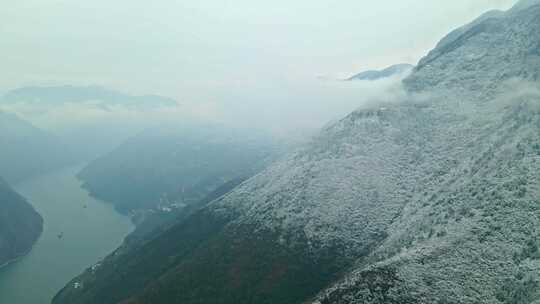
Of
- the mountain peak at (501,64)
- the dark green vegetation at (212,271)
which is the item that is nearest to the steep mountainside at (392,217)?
the dark green vegetation at (212,271)

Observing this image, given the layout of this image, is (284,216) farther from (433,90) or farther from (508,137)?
(433,90)

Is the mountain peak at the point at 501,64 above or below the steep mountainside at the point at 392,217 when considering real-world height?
above

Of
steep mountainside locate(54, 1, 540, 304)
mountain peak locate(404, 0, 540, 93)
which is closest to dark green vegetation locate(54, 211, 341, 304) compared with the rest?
steep mountainside locate(54, 1, 540, 304)

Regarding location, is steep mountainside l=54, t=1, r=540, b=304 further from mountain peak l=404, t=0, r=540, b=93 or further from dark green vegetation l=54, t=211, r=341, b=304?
mountain peak l=404, t=0, r=540, b=93

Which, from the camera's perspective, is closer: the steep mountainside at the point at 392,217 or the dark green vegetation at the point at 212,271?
the steep mountainside at the point at 392,217

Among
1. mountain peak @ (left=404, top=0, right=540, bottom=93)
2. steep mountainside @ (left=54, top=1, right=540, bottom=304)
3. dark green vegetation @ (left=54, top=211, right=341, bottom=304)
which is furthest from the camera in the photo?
mountain peak @ (left=404, top=0, right=540, bottom=93)

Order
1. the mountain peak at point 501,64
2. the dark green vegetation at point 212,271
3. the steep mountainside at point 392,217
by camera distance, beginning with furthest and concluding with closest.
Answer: the mountain peak at point 501,64
the dark green vegetation at point 212,271
the steep mountainside at point 392,217

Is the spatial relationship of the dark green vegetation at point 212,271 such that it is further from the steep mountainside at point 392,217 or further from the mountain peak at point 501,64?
the mountain peak at point 501,64

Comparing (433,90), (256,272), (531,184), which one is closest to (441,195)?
(531,184)

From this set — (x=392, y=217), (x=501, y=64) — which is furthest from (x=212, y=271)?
(x=501, y=64)
